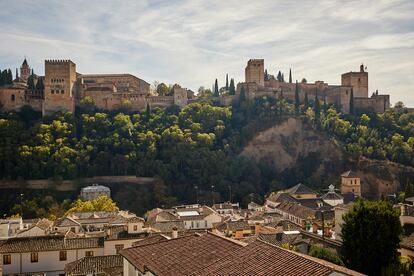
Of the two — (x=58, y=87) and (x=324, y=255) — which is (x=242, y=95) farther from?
(x=324, y=255)

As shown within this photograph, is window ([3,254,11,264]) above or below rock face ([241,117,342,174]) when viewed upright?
below

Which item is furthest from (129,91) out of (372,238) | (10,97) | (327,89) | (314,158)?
(372,238)

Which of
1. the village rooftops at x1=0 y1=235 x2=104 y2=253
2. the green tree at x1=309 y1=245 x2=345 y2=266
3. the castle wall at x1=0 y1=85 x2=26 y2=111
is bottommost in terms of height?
the village rooftops at x1=0 y1=235 x2=104 y2=253

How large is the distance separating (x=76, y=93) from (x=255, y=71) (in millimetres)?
37729

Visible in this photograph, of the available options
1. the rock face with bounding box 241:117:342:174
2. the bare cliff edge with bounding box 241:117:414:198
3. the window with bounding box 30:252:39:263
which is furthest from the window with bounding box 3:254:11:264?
the rock face with bounding box 241:117:342:174

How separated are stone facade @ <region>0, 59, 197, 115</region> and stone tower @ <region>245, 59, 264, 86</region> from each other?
13121mm

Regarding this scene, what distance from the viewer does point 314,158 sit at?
3236 inches

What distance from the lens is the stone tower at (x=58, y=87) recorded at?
273ft

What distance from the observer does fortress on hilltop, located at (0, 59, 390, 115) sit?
274 feet

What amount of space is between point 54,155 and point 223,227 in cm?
3982

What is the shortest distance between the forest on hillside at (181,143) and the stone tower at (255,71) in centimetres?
750

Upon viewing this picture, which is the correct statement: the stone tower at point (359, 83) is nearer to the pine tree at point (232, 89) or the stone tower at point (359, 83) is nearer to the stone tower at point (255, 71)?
the stone tower at point (255, 71)

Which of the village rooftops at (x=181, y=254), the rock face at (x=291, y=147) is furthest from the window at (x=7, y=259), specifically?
the rock face at (x=291, y=147)

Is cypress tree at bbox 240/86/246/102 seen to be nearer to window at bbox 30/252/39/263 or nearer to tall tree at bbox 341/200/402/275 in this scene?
tall tree at bbox 341/200/402/275
